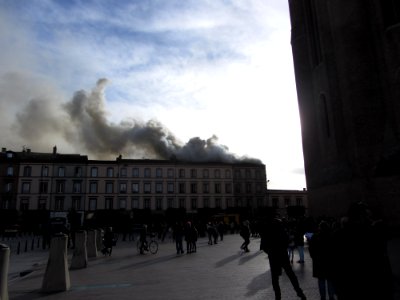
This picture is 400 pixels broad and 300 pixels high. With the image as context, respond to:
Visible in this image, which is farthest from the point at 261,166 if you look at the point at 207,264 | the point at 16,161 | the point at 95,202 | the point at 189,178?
the point at 207,264

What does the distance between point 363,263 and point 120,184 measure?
2419 inches

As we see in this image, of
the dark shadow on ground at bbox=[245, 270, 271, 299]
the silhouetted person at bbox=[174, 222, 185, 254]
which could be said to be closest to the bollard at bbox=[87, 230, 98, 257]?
the silhouetted person at bbox=[174, 222, 185, 254]

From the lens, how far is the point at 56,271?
802cm

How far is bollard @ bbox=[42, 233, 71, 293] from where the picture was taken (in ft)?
26.1

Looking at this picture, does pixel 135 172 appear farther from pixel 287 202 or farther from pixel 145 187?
pixel 287 202

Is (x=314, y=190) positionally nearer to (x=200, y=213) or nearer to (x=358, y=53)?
(x=358, y=53)

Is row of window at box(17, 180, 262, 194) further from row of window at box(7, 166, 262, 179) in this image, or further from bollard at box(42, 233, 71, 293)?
bollard at box(42, 233, 71, 293)

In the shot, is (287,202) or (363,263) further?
(287,202)

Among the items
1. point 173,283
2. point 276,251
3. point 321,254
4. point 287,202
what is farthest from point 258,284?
point 287,202

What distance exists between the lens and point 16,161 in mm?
58969

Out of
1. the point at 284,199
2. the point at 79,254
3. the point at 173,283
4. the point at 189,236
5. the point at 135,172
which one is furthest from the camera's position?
the point at 284,199

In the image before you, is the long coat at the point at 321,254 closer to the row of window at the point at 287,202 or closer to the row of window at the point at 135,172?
the row of window at the point at 135,172

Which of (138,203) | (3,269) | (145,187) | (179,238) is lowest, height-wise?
(179,238)

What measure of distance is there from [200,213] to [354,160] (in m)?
44.8
